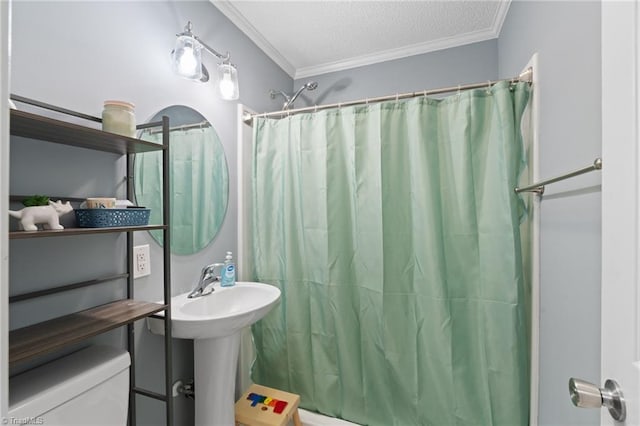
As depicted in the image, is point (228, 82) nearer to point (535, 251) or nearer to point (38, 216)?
point (38, 216)

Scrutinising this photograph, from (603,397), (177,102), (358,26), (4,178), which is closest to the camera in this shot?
(4,178)

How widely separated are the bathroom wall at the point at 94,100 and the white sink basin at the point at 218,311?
121 mm

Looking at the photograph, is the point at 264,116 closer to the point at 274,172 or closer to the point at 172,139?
the point at 274,172

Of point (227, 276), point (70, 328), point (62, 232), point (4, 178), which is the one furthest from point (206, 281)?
point (4, 178)

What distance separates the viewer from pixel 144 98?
4.18 feet

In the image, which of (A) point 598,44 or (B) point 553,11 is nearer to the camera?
(A) point 598,44

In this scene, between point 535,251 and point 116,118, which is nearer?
point 116,118

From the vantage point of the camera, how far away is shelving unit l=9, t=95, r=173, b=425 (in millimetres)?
739

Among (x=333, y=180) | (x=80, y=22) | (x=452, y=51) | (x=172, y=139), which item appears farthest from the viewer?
(x=452, y=51)

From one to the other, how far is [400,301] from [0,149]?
159cm

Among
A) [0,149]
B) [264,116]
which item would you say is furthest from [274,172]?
[0,149]

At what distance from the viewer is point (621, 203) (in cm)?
48

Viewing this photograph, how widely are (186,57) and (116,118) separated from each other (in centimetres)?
51

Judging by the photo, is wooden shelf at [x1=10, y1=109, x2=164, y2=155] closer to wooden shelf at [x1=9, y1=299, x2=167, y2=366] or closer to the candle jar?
the candle jar
